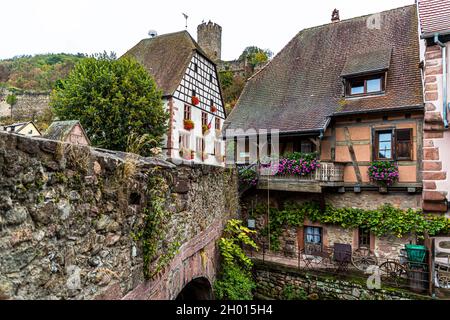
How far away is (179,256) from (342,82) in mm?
8873

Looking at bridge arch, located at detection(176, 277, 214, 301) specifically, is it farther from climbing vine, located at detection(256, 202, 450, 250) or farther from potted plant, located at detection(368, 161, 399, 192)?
potted plant, located at detection(368, 161, 399, 192)

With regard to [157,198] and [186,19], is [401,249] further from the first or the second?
[186,19]

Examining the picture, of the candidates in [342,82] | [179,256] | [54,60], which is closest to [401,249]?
[342,82]

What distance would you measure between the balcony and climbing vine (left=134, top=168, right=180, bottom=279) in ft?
22.1

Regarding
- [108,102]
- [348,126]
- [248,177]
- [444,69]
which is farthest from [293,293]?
[108,102]

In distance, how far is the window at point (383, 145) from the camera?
9656 millimetres

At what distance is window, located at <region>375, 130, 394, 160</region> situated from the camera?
966 cm

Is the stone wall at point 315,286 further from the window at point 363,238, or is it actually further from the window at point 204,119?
the window at point 204,119

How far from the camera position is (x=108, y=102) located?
13016mm

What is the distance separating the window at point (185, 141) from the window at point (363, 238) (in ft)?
33.9

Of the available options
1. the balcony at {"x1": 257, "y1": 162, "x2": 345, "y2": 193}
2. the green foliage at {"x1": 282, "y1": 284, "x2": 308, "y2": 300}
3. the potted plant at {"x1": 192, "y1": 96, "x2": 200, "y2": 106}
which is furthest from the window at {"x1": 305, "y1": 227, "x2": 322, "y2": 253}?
the potted plant at {"x1": 192, "y1": 96, "x2": 200, "y2": 106}

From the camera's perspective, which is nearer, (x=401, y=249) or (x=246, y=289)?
(x=246, y=289)

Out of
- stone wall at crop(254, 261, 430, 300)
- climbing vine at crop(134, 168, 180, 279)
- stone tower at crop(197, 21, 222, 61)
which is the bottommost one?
stone wall at crop(254, 261, 430, 300)

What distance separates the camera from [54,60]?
1903 inches
